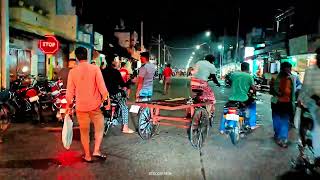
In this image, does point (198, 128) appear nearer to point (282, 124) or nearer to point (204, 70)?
point (204, 70)

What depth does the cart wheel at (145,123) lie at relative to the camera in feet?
30.3

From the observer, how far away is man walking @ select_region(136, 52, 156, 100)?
9.88m

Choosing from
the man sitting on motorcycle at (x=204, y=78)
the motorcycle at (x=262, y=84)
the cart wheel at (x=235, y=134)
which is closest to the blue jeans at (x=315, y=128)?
the cart wheel at (x=235, y=134)

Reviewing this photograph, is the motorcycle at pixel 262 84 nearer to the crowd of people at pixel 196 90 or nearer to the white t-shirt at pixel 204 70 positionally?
the white t-shirt at pixel 204 70

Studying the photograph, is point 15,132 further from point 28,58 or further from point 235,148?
point 28,58

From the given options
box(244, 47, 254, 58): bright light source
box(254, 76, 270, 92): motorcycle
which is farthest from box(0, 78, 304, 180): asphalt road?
box(244, 47, 254, 58): bright light source

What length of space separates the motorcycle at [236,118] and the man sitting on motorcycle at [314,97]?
2.36 meters

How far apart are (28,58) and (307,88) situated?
1649 cm

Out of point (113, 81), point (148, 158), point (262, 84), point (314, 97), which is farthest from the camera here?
point (262, 84)

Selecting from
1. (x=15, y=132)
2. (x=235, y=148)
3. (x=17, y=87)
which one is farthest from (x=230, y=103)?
(x=17, y=87)

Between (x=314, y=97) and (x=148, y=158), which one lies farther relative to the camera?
(x=148, y=158)

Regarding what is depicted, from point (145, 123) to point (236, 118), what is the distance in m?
2.14

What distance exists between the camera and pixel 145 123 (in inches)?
371

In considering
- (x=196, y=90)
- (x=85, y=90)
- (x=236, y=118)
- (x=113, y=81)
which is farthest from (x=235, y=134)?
(x=85, y=90)
